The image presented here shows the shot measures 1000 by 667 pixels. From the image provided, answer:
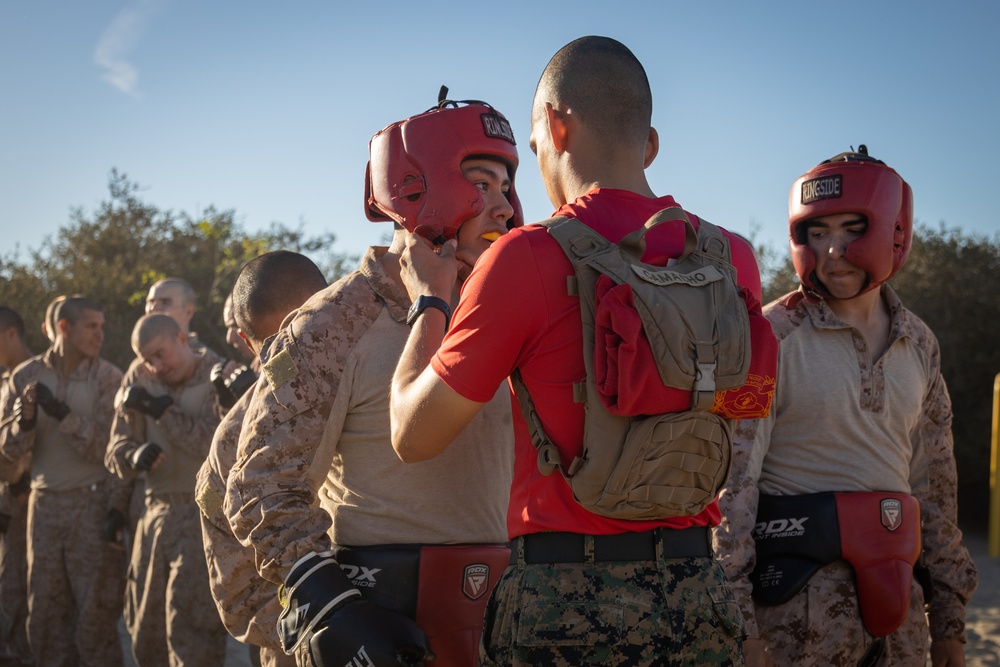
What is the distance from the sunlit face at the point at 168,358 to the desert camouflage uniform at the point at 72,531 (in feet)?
3.61

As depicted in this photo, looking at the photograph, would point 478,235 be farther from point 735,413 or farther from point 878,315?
point 878,315

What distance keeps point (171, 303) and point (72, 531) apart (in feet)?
6.23

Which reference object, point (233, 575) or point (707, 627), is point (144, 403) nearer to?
point (233, 575)

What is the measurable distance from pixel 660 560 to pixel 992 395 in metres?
11.8

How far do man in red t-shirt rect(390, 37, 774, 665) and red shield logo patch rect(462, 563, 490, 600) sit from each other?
531 millimetres

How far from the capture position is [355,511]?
2.98 m

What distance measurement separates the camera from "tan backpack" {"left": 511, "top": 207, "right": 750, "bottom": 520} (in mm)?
2174

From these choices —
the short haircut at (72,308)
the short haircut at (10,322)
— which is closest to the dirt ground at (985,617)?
the short haircut at (72,308)

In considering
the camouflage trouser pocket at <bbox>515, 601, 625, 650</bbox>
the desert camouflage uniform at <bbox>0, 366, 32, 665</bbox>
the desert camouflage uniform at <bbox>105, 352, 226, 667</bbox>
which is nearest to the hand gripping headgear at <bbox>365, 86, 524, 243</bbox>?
the camouflage trouser pocket at <bbox>515, 601, 625, 650</bbox>

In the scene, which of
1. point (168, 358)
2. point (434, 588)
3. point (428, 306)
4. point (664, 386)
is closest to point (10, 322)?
point (168, 358)

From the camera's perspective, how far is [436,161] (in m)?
3.03

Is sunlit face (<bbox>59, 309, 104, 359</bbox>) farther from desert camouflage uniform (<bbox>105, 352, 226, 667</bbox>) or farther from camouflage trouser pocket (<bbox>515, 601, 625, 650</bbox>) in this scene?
camouflage trouser pocket (<bbox>515, 601, 625, 650</bbox>)

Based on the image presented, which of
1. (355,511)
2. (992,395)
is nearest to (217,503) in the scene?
(355,511)

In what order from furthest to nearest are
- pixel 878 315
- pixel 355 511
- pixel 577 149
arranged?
pixel 878 315
pixel 355 511
pixel 577 149
